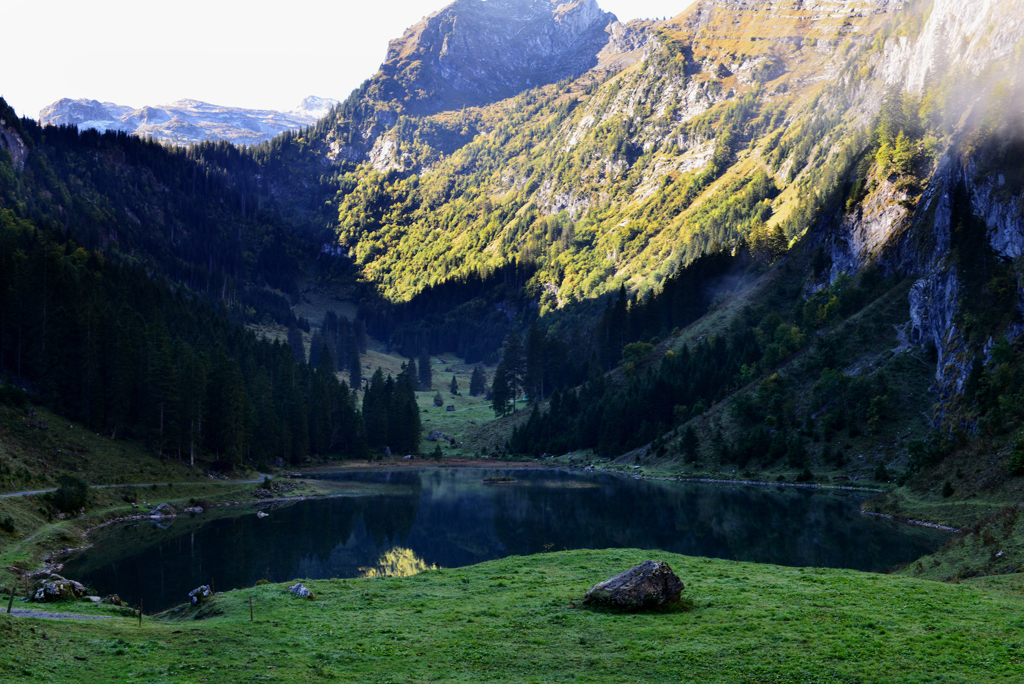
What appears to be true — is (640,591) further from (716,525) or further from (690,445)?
(690,445)

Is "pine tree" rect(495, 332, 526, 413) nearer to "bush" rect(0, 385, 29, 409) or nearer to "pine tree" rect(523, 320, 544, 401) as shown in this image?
"pine tree" rect(523, 320, 544, 401)

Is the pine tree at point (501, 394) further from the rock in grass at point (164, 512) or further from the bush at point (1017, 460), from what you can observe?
the bush at point (1017, 460)

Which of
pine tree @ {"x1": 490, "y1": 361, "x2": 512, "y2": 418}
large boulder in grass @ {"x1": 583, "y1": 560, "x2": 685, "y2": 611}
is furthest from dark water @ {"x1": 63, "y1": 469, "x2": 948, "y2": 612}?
pine tree @ {"x1": 490, "y1": 361, "x2": 512, "y2": 418}

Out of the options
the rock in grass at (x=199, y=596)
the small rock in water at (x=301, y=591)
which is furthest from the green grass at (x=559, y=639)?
the rock in grass at (x=199, y=596)

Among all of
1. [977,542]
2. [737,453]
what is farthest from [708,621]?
[737,453]

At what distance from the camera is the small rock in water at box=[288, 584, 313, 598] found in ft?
95.2

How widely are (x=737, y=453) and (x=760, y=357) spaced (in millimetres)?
27656

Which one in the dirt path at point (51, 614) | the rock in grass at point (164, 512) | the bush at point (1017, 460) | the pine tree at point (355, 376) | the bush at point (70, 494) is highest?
the pine tree at point (355, 376)

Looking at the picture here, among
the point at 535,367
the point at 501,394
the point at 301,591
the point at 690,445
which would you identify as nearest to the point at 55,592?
the point at 301,591

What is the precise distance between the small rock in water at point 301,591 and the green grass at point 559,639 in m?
0.53

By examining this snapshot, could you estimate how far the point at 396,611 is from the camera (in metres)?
26.4

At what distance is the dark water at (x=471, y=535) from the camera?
4444cm

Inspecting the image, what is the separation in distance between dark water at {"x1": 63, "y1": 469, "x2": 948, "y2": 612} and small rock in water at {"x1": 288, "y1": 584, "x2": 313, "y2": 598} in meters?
11.0

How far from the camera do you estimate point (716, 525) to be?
60.5 meters
